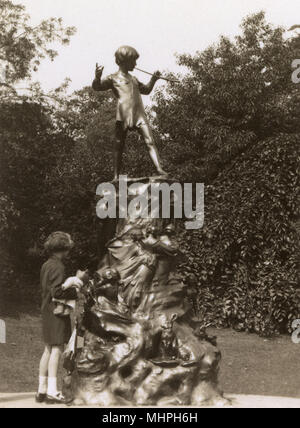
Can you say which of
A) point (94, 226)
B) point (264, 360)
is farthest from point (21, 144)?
point (264, 360)

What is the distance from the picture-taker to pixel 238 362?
13.9 m

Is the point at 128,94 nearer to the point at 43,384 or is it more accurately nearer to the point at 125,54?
the point at 125,54

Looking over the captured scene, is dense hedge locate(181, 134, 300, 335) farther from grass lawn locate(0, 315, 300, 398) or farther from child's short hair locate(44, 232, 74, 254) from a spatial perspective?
child's short hair locate(44, 232, 74, 254)

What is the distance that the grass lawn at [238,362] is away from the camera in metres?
11.9

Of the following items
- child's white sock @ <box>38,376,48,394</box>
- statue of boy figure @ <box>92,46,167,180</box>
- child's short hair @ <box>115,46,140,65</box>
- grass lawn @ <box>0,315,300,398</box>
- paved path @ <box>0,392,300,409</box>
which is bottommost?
grass lawn @ <box>0,315,300,398</box>

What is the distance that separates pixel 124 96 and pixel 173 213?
154 cm

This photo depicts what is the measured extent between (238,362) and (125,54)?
6610 millimetres

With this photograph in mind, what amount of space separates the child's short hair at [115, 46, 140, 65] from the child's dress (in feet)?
9.23

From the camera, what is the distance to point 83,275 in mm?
7902

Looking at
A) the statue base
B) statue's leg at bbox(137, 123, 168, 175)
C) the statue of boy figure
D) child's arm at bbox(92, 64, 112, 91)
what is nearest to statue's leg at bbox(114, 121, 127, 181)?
the statue of boy figure

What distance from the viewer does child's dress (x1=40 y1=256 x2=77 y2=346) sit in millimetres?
7750

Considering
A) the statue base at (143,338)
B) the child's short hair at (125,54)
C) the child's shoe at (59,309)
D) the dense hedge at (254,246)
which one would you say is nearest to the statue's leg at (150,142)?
the child's short hair at (125,54)

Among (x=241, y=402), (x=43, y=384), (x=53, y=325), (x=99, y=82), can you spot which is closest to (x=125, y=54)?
(x=99, y=82)

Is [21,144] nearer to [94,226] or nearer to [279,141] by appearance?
[94,226]
